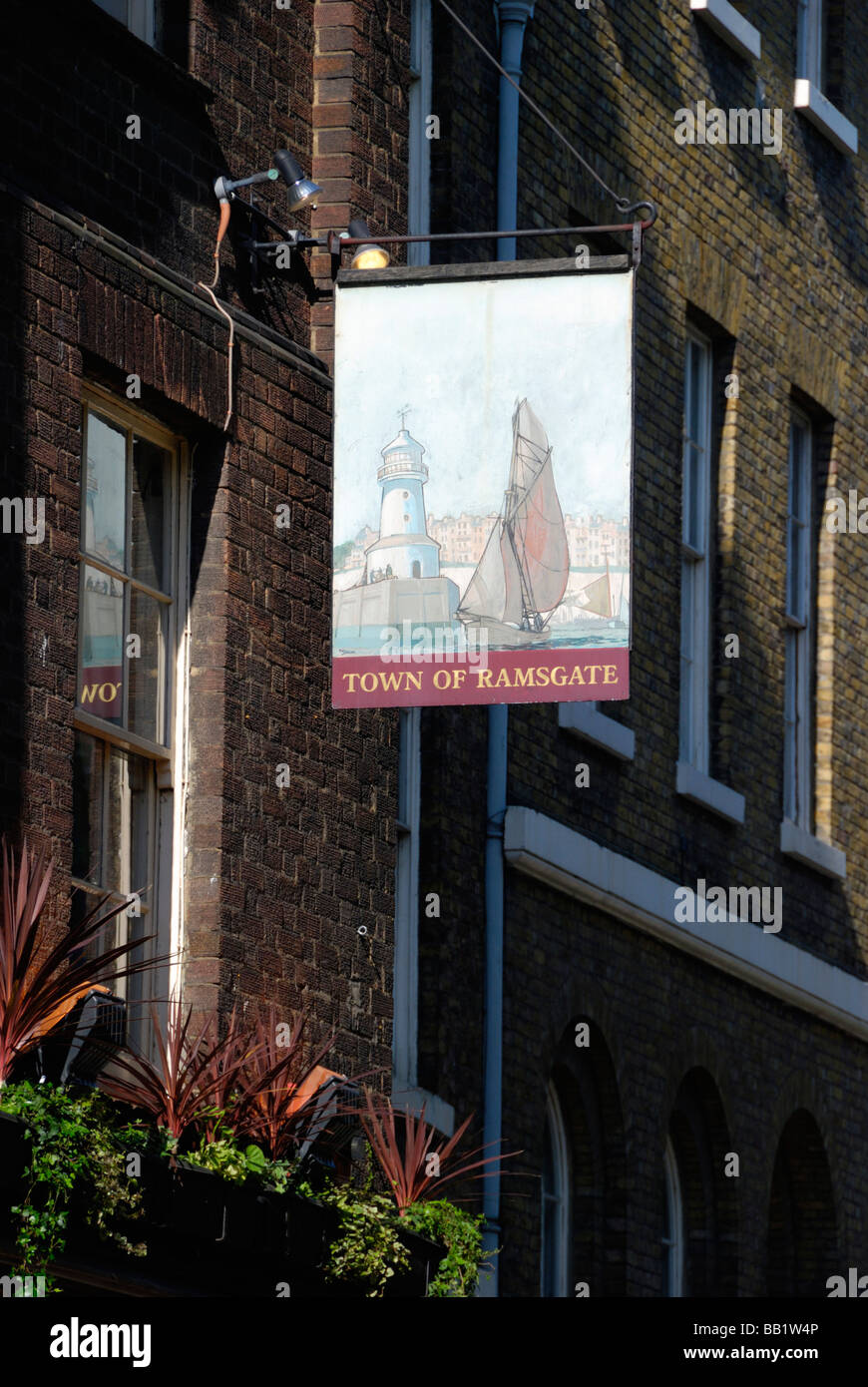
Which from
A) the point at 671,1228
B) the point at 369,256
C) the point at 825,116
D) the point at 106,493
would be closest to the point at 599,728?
the point at 671,1228

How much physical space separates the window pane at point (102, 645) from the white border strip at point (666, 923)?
4.01 m

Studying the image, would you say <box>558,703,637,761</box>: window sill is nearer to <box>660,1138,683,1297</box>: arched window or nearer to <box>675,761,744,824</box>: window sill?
<box>675,761,744,824</box>: window sill

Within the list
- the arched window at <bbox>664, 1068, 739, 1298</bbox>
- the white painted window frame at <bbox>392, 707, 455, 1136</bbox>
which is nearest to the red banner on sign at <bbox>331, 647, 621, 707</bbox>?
the white painted window frame at <bbox>392, 707, 455, 1136</bbox>

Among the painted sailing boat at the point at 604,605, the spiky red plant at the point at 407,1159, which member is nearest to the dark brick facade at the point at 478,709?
the spiky red plant at the point at 407,1159

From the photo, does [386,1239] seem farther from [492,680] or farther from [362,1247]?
[492,680]

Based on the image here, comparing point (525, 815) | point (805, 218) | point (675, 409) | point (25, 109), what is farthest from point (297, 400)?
point (805, 218)

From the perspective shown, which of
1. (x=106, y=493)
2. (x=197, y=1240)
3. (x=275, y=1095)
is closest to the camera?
(x=197, y=1240)

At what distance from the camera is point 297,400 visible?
40.9 ft

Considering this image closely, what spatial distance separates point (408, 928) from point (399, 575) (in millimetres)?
3329

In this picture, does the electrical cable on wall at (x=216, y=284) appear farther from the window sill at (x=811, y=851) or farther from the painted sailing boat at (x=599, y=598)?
the window sill at (x=811, y=851)

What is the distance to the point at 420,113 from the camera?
592 inches

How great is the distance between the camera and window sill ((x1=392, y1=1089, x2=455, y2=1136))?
13703mm

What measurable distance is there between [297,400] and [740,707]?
20.1ft

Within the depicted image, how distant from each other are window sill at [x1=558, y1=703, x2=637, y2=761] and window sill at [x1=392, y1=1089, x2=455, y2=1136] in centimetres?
237
